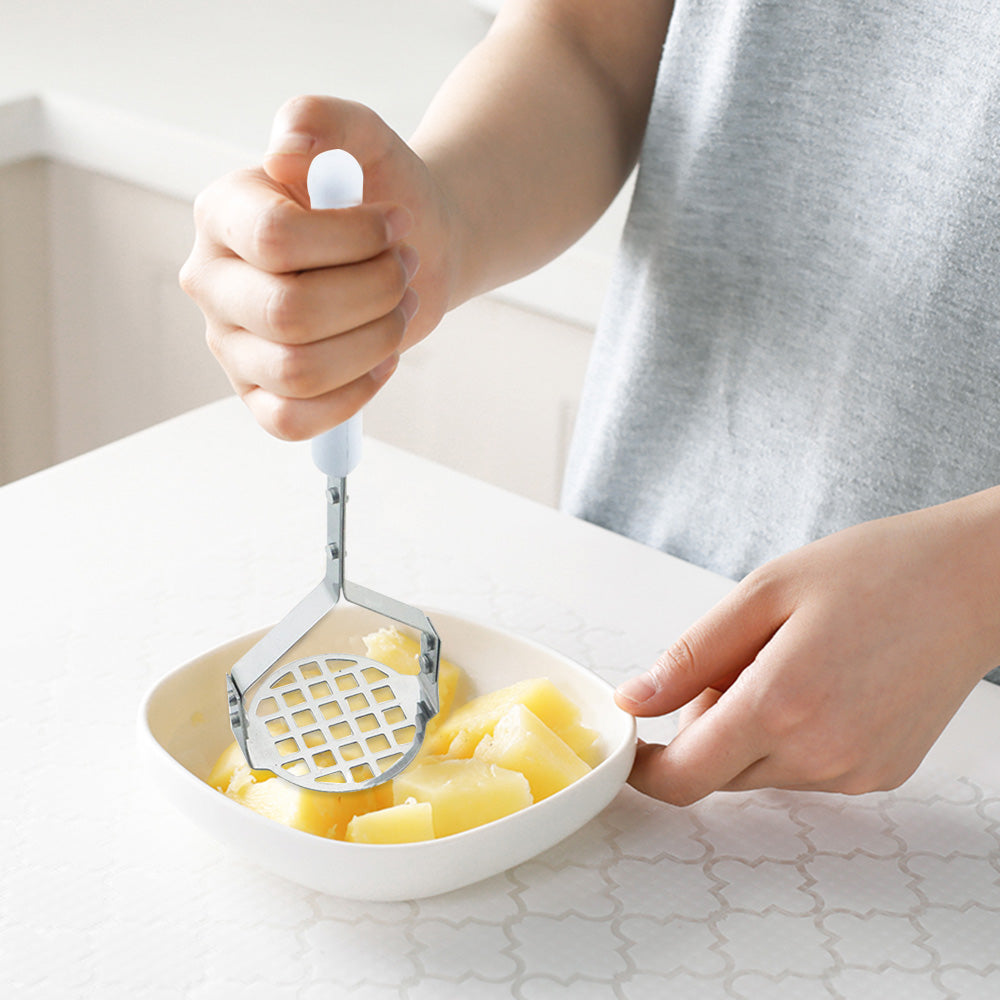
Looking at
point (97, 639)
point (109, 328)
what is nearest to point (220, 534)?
point (97, 639)

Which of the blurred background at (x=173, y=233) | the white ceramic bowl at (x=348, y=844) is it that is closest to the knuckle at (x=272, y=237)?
the white ceramic bowl at (x=348, y=844)

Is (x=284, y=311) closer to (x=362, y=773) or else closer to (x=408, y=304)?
(x=408, y=304)

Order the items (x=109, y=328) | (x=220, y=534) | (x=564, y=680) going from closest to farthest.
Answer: (x=564, y=680)
(x=220, y=534)
(x=109, y=328)

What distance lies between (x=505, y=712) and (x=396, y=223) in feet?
0.73

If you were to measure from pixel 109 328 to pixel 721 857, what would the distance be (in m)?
1.23

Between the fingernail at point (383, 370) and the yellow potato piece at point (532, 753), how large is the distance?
16 centimetres

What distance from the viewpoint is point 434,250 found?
2.27 ft

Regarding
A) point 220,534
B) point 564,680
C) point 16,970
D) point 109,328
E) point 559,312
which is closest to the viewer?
point 16,970

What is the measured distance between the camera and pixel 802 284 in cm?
81

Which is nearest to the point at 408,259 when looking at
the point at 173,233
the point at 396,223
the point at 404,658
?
the point at 396,223

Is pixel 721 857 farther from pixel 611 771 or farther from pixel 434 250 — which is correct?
pixel 434 250

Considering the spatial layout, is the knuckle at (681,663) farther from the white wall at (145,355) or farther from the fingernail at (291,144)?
the white wall at (145,355)

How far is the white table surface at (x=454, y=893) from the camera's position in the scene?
49 centimetres

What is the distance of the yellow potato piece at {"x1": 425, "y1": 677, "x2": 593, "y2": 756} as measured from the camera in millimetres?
571
